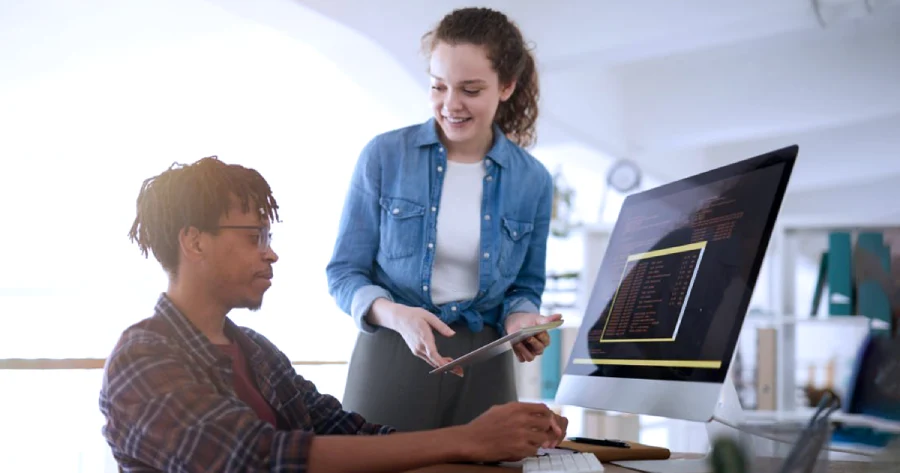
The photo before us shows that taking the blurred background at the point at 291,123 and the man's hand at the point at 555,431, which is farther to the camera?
the blurred background at the point at 291,123

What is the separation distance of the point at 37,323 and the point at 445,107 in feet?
10.8

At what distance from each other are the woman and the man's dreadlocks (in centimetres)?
33

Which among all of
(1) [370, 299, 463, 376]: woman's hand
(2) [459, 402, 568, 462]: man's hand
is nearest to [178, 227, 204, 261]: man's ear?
→ (1) [370, 299, 463, 376]: woman's hand

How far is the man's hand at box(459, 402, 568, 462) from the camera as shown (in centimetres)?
117

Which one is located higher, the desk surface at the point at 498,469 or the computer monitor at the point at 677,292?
the computer monitor at the point at 677,292

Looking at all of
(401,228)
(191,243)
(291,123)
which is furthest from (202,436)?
(291,123)

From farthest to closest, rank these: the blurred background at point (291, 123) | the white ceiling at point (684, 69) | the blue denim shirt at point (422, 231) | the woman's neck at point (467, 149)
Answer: the white ceiling at point (684, 69) < the blurred background at point (291, 123) < the woman's neck at point (467, 149) < the blue denim shirt at point (422, 231)

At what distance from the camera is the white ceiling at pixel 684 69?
4465mm

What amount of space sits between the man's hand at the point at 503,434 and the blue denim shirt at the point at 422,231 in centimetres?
47

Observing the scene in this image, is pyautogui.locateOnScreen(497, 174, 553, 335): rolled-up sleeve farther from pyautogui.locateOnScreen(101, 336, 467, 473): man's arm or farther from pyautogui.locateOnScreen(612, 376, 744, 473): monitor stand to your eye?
pyautogui.locateOnScreen(101, 336, 467, 473): man's arm

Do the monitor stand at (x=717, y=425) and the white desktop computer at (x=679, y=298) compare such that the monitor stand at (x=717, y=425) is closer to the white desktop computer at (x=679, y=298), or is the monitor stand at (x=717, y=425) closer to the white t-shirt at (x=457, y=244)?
the white desktop computer at (x=679, y=298)

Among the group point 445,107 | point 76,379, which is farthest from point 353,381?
point 76,379

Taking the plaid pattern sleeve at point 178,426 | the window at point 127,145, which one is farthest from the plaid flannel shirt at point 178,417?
the window at point 127,145

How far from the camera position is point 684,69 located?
6.79 m
